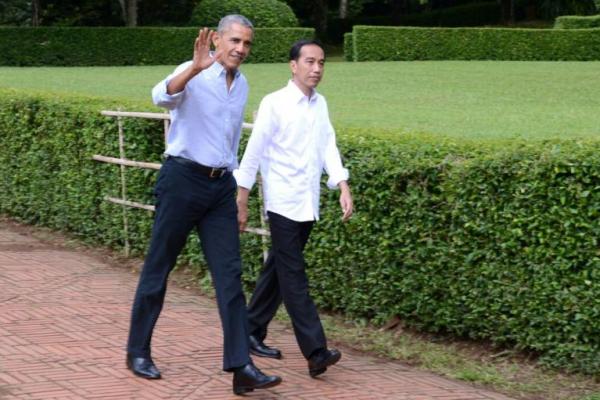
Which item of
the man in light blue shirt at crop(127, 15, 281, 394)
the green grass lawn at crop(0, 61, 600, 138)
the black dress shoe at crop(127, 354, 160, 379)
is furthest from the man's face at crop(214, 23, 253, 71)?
the green grass lawn at crop(0, 61, 600, 138)

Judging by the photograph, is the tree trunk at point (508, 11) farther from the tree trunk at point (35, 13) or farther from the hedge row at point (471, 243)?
the hedge row at point (471, 243)

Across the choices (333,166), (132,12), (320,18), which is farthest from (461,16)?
(333,166)

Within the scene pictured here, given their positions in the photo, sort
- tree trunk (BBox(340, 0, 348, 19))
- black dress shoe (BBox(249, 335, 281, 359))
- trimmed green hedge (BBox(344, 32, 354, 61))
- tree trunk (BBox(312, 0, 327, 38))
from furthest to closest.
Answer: tree trunk (BBox(340, 0, 348, 19))
tree trunk (BBox(312, 0, 327, 38))
trimmed green hedge (BBox(344, 32, 354, 61))
black dress shoe (BBox(249, 335, 281, 359))

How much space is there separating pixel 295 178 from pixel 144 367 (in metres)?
1.28

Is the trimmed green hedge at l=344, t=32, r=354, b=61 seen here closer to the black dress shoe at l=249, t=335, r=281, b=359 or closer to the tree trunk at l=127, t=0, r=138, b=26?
the tree trunk at l=127, t=0, r=138, b=26

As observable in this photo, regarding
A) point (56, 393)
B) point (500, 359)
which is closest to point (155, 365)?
point (56, 393)

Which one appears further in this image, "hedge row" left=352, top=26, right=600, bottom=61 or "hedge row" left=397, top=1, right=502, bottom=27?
"hedge row" left=397, top=1, right=502, bottom=27

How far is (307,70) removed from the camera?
19.9 ft

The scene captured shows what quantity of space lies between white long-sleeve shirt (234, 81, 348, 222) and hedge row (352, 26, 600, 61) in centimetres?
2752

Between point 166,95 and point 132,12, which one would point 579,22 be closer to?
point 132,12

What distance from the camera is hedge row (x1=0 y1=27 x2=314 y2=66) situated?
33094 mm

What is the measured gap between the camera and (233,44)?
573 centimetres

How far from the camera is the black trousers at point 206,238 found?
5.75 meters

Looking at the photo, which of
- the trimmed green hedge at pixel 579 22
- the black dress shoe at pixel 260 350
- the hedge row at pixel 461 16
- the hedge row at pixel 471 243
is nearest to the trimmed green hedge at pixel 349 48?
the trimmed green hedge at pixel 579 22
